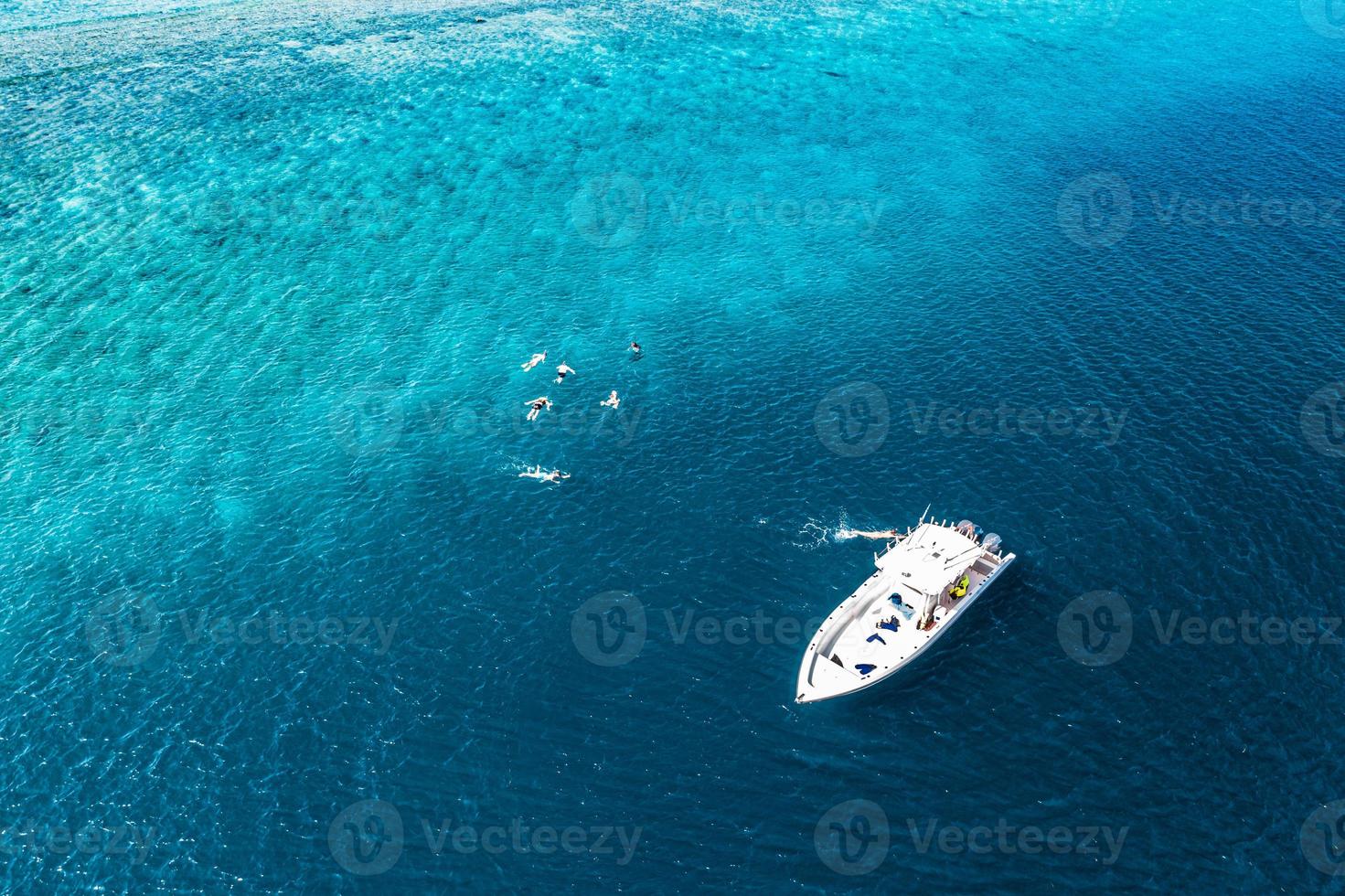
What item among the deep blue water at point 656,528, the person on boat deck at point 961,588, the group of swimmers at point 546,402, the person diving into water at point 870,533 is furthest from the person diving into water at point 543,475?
the person on boat deck at point 961,588

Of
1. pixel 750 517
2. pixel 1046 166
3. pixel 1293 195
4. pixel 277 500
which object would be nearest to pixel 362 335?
pixel 277 500

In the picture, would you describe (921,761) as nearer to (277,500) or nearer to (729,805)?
(729,805)

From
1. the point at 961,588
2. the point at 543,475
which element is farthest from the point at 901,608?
the point at 543,475

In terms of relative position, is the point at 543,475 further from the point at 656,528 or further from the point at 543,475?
the point at 656,528

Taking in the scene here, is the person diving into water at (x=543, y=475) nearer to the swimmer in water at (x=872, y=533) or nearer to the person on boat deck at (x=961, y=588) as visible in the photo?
the swimmer in water at (x=872, y=533)

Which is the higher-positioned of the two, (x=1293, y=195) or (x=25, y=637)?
(x=1293, y=195)

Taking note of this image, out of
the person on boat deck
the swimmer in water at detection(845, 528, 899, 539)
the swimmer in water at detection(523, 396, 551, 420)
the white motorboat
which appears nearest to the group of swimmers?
the swimmer in water at detection(523, 396, 551, 420)

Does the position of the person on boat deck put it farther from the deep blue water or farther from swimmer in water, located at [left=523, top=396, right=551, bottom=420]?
swimmer in water, located at [left=523, top=396, right=551, bottom=420]
